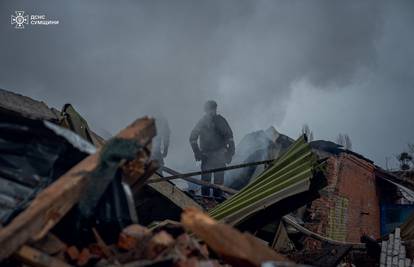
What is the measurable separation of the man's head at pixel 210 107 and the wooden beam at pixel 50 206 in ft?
18.0

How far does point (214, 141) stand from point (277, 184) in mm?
3794

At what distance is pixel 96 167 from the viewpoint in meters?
2.07

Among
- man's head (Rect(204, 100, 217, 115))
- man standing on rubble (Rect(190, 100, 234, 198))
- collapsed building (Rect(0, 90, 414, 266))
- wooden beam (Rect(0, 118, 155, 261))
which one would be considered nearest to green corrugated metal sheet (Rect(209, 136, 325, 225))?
collapsed building (Rect(0, 90, 414, 266))

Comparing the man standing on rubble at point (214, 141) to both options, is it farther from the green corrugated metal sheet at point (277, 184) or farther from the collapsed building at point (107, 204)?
the green corrugated metal sheet at point (277, 184)

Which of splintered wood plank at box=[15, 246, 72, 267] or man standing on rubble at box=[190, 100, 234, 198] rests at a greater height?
man standing on rubble at box=[190, 100, 234, 198]

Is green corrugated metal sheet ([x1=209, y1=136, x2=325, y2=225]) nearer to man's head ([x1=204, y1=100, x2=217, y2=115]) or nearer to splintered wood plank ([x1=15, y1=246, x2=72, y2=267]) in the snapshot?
splintered wood plank ([x1=15, y1=246, x2=72, y2=267])

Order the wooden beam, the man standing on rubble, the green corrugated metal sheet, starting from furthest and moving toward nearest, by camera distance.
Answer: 1. the man standing on rubble
2. the green corrugated metal sheet
3. the wooden beam

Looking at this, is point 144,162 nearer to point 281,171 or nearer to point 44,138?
point 44,138

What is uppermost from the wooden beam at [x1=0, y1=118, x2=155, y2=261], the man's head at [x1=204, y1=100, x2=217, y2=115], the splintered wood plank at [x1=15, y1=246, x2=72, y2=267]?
the man's head at [x1=204, y1=100, x2=217, y2=115]

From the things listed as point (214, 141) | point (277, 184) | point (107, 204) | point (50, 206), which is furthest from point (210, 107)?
point (50, 206)

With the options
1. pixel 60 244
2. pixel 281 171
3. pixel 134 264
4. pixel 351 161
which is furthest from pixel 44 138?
pixel 351 161

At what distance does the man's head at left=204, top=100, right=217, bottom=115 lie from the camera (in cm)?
770

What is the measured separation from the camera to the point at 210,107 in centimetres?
771

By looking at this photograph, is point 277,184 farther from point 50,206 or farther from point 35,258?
point 35,258
